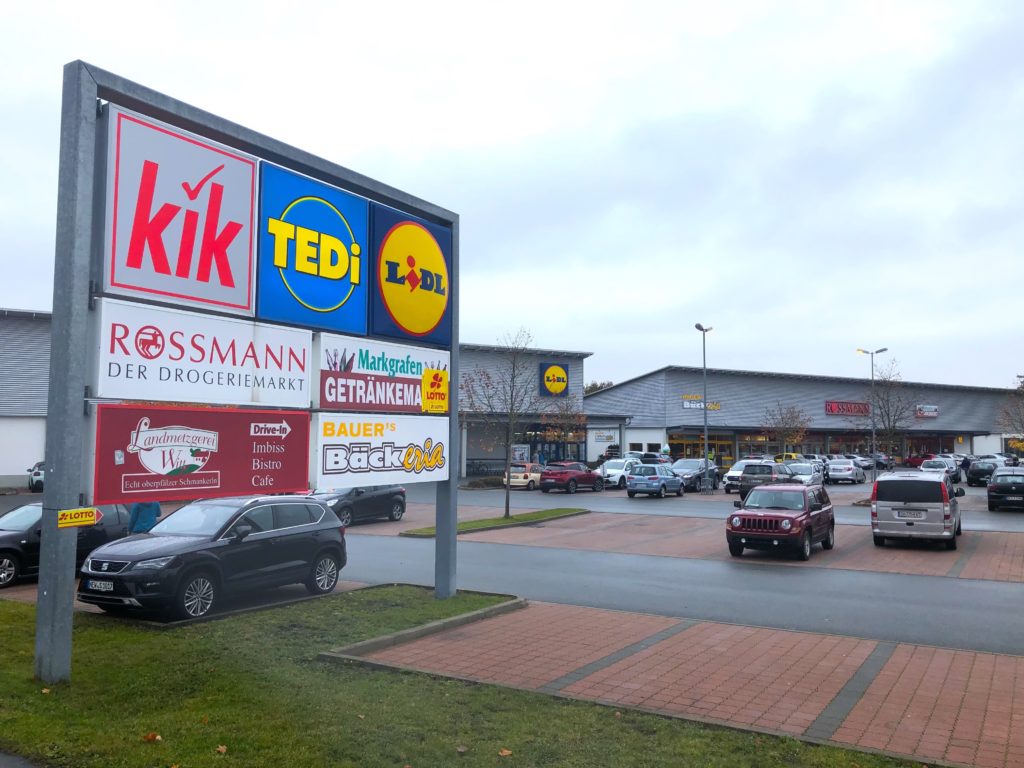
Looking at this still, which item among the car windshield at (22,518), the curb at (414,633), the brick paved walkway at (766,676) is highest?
the car windshield at (22,518)

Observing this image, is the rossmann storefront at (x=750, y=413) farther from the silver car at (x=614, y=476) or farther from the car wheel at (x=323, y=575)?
the car wheel at (x=323, y=575)

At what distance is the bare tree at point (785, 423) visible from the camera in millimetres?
65250

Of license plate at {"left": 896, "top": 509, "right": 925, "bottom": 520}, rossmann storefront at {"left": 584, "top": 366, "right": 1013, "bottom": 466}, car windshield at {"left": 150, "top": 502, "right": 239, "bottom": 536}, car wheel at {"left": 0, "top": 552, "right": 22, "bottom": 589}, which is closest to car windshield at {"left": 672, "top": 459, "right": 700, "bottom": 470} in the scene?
rossmann storefront at {"left": 584, "top": 366, "right": 1013, "bottom": 466}

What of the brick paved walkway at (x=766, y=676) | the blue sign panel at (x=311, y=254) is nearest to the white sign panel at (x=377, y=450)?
the blue sign panel at (x=311, y=254)

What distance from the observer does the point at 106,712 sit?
6.95m

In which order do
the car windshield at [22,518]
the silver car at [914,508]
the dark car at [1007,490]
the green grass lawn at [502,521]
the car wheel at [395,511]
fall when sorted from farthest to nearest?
the dark car at [1007,490] < the car wheel at [395,511] < the green grass lawn at [502,521] < the silver car at [914,508] < the car windshield at [22,518]

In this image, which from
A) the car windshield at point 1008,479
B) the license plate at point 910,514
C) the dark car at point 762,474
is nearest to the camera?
the license plate at point 910,514

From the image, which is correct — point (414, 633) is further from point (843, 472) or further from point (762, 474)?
point (843, 472)

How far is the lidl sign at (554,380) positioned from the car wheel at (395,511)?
108ft

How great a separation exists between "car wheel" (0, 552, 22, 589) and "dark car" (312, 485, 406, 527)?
10.8 metres

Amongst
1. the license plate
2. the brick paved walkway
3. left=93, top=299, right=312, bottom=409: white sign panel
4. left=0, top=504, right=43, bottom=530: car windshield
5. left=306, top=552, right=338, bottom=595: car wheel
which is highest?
left=93, top=299, right=312, bottom=409: white sign panel

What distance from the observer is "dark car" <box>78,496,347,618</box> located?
35.0 ft

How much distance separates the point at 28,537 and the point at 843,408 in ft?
245

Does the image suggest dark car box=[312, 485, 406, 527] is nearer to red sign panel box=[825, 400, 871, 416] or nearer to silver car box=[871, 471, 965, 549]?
silver car box=[871, 471, 965, 549]
